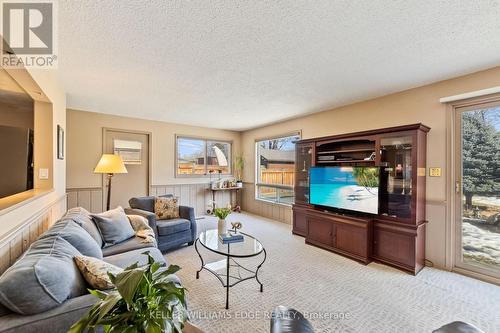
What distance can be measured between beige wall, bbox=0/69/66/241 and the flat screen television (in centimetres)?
366

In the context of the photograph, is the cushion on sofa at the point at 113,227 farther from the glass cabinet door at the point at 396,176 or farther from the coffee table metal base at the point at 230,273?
the glass cabinet door at the point at 396,176

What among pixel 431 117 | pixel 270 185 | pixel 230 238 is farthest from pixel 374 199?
pixel 270 185

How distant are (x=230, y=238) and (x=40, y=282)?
169 cm

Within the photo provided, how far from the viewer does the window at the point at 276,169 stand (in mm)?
5215

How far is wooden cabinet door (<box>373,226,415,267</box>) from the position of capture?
108 inches

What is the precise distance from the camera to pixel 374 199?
10.1ft

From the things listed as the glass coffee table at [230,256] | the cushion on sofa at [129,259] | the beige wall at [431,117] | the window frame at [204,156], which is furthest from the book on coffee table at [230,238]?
the window frame at [204,156]

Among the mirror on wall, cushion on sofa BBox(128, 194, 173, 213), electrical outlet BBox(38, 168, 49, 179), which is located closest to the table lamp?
cushion on sofa BBox(128, 194, 173, 213)

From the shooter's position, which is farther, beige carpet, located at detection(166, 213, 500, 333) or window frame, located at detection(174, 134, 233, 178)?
window frame, located at detection(174, 134, 233, 178)

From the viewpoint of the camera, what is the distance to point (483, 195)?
2615mm

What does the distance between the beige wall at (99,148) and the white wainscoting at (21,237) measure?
229cm

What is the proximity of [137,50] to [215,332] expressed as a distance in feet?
8.76

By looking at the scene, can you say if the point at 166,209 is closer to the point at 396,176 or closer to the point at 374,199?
the point at 374,199

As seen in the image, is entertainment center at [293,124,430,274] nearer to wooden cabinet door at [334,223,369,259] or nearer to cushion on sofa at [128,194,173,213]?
wooden cabinet door at [334,223,369,259]
